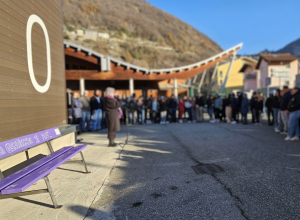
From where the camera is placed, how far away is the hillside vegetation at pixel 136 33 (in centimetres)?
5112

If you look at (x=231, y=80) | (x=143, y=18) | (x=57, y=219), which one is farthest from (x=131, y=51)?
(x=57, y=219)

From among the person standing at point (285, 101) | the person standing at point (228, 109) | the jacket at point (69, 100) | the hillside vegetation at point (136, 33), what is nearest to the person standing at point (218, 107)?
the person standing at point (228, 109)

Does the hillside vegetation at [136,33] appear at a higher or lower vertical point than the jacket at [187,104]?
higher

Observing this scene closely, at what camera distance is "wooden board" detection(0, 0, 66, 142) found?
3812 mm

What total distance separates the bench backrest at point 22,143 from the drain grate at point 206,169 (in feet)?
10.2

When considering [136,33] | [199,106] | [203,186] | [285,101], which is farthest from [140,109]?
[136,33]

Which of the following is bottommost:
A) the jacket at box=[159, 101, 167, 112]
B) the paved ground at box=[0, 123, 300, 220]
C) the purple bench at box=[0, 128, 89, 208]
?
the paved ground at box=[0, 123, 300, 220]

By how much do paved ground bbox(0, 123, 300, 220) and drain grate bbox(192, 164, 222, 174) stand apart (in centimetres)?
12

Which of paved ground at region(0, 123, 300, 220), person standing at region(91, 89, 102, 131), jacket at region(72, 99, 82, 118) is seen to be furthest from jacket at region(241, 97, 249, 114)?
jacket at region(72, 99, 82, 118)

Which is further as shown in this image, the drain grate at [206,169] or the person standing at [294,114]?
the person standing at [294,114]

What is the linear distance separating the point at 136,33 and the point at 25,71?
219ft

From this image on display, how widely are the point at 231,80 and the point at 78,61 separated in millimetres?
39772

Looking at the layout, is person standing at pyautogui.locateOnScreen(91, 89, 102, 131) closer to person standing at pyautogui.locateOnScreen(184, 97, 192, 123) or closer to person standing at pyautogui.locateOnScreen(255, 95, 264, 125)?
person standing at pyautogui.locateOnScreen(184, 97, 192, 123)

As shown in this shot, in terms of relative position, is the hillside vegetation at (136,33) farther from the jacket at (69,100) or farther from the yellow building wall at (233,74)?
the jacket at (69,100)
